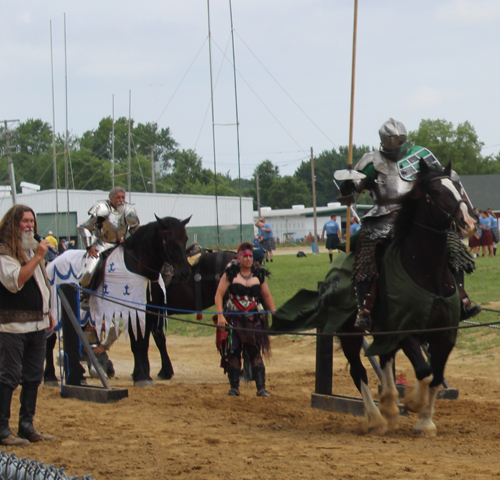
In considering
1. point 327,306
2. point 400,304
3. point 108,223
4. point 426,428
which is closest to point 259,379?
point 327,306

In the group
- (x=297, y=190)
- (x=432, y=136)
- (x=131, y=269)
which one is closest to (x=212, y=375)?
(x=131, y=269)

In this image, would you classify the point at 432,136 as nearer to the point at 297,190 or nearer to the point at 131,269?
the point at 297,190

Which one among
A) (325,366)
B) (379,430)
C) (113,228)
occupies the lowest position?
(379,430)

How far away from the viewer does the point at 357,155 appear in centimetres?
9588

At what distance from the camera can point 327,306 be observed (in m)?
6.72

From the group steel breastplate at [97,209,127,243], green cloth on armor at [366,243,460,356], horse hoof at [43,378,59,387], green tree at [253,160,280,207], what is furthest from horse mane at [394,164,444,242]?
green tree at [253,160,280,207]

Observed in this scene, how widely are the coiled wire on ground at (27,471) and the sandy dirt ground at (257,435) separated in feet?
1.93

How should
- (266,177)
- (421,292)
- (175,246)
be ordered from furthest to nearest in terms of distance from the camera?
→ (266,177) → (175,246) → (421,292)

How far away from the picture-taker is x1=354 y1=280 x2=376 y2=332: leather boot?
611 centimetres

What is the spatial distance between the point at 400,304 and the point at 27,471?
3132 mm

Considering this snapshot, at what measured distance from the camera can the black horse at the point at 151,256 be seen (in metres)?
8.80

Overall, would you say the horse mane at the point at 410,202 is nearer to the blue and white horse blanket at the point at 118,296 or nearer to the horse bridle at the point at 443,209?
the horse bridle at the point at 443,209

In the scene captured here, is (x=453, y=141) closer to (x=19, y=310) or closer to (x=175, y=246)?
(x=175, y=246)

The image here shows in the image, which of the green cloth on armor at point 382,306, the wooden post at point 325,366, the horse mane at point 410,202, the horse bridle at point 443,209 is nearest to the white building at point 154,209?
the wooden post at point 325,366
